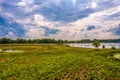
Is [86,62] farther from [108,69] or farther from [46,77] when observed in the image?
[46,77]

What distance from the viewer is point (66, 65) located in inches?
1104

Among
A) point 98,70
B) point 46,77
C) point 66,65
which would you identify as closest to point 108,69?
point 98,70

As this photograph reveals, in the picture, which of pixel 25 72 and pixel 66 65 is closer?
pixel 25 72

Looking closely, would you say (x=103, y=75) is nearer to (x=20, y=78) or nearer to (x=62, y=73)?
(x=62, y=73)

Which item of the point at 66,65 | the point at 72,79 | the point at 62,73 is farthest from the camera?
the point at 66,65

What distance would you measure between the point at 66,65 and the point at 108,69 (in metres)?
6.22

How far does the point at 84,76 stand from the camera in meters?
23.6

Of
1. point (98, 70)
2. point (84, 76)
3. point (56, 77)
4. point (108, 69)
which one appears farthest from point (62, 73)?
point (108, 69)

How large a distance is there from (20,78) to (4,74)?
10.7ft

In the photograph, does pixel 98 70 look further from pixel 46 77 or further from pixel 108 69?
pixel 46 77

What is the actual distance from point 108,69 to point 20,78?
12337mm

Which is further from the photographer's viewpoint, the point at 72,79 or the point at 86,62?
the point at 86,62

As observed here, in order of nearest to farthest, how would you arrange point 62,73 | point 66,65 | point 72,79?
point 72,79
point 62,73
point 66,65

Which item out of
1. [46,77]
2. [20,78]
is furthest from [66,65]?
[20,78]
